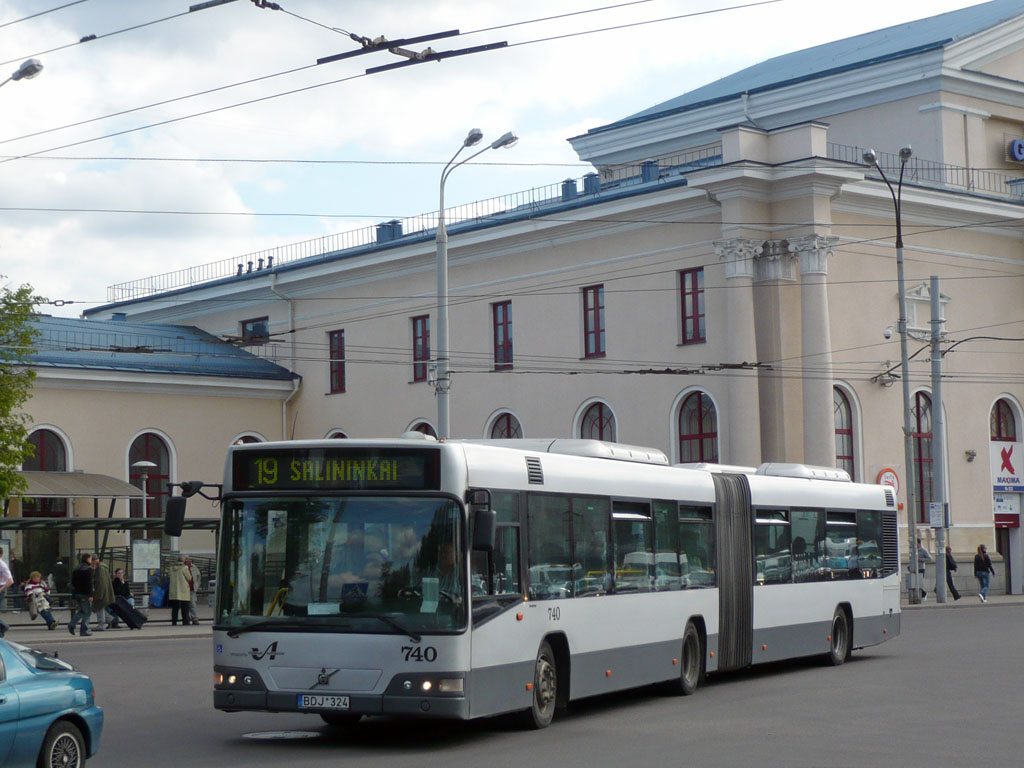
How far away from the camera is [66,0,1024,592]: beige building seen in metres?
40.9

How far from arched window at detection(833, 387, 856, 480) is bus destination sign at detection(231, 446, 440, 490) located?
3045 centimetres

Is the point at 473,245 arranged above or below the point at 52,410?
above

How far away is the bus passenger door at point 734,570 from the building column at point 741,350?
21.3 m

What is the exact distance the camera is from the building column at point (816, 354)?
132ft

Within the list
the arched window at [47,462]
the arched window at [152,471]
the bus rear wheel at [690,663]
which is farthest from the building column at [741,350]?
the bus rear wheel at [690,663]

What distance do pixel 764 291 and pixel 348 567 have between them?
97.7 ft

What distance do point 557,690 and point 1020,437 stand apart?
1369 inches

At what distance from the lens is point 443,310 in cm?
3131

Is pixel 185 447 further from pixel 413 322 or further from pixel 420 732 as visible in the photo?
pixel 420 732

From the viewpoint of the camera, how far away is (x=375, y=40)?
53.8 ft

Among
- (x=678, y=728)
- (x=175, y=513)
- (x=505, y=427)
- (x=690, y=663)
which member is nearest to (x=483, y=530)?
(x=175, y=513)

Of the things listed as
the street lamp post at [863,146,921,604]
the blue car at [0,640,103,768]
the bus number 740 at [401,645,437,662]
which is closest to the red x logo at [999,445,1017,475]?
the street lamp post at [863,146,921,604]

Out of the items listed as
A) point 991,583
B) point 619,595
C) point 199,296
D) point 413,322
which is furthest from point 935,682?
point 199,296

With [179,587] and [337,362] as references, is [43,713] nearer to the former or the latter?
[179,587]
